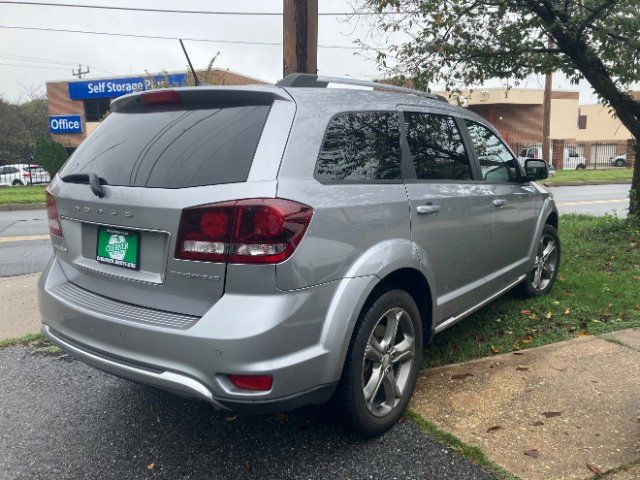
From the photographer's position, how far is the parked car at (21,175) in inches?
1305

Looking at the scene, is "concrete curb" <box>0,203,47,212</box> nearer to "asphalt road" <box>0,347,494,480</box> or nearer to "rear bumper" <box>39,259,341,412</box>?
"asphalt road" <box>0,347,494,480</box>

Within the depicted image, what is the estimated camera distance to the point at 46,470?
2654 mm

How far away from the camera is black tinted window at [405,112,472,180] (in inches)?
130

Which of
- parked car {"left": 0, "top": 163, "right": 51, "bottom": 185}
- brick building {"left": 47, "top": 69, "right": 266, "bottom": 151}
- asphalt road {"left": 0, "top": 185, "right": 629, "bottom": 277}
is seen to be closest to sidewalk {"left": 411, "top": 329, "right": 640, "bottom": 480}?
asphalt road {"left": 0, "top": 185, "right": 629, "bottom": 277}

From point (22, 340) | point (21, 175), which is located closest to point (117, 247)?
point (22, 340)

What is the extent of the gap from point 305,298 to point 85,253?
122 cm

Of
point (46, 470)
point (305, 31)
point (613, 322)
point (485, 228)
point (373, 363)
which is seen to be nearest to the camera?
point (46, 470)

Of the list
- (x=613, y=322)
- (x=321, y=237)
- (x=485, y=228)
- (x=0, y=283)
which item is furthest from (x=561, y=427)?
(x=0, y=283)

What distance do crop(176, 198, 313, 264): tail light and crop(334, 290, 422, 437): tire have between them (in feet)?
2.19

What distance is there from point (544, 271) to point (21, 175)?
34.6 meters

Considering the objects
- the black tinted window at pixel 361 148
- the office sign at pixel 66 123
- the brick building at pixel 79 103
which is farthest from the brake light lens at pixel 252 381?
the office sign at pixel 66 123

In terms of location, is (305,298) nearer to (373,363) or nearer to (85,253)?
(373,363)

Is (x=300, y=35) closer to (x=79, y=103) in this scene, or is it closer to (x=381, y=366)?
(x=381, y=366)

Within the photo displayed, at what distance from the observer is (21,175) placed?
33312 mm
